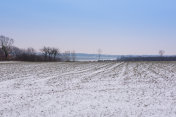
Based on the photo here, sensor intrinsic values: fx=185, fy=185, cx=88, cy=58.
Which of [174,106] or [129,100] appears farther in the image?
[129,100]

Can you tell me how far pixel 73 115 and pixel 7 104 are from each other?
3685 mm

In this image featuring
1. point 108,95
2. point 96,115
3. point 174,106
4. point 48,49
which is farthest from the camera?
point 48,49

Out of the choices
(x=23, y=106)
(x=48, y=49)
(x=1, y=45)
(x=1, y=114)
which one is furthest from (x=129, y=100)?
(x=48, y=49)

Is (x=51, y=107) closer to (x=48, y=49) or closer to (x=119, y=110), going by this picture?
(x=119, y=110)

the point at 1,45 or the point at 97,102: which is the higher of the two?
the point at 1,45

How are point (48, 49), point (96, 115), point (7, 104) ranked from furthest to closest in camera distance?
point (48, 49) → point (7, 104) → point (96, 115)

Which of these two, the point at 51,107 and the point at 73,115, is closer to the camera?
the point at 73,115

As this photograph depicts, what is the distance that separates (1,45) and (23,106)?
9817 cm

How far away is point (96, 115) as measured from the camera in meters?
7.12

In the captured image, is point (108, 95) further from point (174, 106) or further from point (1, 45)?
point (1, 45)

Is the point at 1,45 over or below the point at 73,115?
over

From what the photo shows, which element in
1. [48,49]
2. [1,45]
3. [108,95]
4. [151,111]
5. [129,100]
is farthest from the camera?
[48,49]

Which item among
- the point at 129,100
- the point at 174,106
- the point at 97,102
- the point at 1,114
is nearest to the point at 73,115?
the point at 97,102

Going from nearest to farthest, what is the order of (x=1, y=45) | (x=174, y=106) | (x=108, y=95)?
(x=174, y=106)
(x=108, y=95)
(x=1, y=45)
